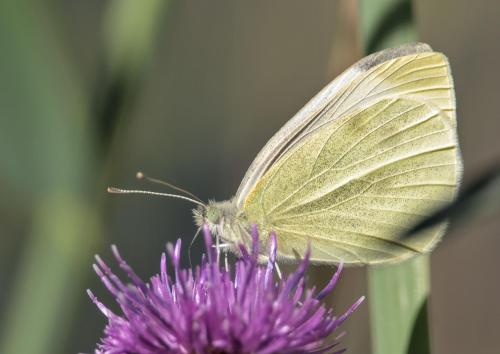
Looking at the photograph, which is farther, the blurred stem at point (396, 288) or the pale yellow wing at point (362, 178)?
the pale yellow wing at point (362, 178)

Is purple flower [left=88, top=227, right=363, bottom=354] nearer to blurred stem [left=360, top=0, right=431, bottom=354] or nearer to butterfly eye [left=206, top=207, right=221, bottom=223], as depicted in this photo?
blurred stem [left=360, top=0, right=431, bottom=354]

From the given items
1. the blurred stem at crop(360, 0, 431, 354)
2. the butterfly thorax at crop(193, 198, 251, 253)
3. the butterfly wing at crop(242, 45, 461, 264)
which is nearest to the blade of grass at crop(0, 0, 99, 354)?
the butterfly thorax at crop(193, 198, 251, 253)

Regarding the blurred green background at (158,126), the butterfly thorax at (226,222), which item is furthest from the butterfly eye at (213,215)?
the blurred green background at (158,126)

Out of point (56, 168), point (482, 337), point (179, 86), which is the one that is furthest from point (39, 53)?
point (179, 86)

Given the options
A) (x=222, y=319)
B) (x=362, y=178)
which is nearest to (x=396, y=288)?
(x=222, y=319)

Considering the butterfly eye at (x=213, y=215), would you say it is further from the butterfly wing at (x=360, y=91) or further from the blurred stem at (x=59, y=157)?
the blurred stem at (x=59, y=157)

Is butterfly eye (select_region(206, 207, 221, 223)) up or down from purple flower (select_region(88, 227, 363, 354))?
up
